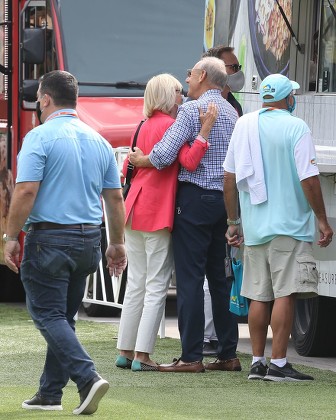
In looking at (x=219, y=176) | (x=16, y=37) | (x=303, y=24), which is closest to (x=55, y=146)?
(x=219, y=176)

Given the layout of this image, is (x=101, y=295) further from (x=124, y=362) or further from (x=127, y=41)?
(x=124, y=362)

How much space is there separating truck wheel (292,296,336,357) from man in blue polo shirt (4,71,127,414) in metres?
2.69

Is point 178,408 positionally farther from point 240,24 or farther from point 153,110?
point 240,24

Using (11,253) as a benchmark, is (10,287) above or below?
below

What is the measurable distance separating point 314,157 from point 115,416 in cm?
200

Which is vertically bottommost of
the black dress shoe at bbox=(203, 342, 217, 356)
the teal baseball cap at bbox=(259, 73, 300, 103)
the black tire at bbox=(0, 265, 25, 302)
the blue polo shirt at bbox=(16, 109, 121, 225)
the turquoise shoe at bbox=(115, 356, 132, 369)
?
the black tire at bbox=(0, 265, 25, 302)

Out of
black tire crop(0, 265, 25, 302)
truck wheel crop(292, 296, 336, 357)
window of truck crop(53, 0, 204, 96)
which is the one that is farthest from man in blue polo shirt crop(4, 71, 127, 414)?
black tire crop(0, 265, 25, 302)

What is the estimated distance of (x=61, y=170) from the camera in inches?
270

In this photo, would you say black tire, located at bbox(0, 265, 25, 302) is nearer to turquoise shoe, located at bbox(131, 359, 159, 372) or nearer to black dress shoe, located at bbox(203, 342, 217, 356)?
black dress shoe, located at bbox(203, 342, 217, 356)

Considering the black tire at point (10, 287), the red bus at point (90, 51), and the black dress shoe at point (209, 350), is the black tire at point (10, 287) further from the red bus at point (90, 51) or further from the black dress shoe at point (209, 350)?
the black dress shoe at point (209, 350)

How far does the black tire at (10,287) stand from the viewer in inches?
554

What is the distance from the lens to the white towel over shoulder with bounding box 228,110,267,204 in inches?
316

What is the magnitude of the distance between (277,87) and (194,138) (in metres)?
0.62

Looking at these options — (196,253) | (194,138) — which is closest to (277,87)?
(194,138)
